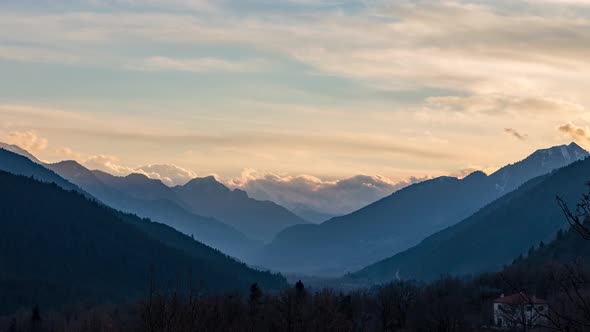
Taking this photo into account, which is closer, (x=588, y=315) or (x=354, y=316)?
(x=588, y=315)

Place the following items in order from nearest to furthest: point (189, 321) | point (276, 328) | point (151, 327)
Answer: point (151, 327) < point (189, 321) < point (276, 328)

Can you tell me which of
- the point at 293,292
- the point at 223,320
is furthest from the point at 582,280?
the point at 293,292

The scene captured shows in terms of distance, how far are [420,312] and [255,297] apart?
38.1 meters

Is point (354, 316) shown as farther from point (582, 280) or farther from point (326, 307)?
point (582, 280)

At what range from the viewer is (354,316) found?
636 ft

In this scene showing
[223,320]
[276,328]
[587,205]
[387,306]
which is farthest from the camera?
[387,306]

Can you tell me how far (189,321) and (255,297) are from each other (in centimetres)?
11989

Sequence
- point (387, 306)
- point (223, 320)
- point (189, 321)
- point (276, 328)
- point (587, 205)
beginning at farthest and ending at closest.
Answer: point (387, 306), point (276, 328), point (223, 320), point (189, 321), point (587, 205)

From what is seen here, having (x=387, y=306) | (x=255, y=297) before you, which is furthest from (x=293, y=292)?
(x=387, y=306)

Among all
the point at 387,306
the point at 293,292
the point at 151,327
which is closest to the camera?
the point at 151,327

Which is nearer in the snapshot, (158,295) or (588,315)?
(588,315)

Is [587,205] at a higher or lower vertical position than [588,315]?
higher

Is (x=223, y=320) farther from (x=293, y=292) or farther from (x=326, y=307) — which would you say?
(x=293, y=292)

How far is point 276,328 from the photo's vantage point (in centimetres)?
15038
